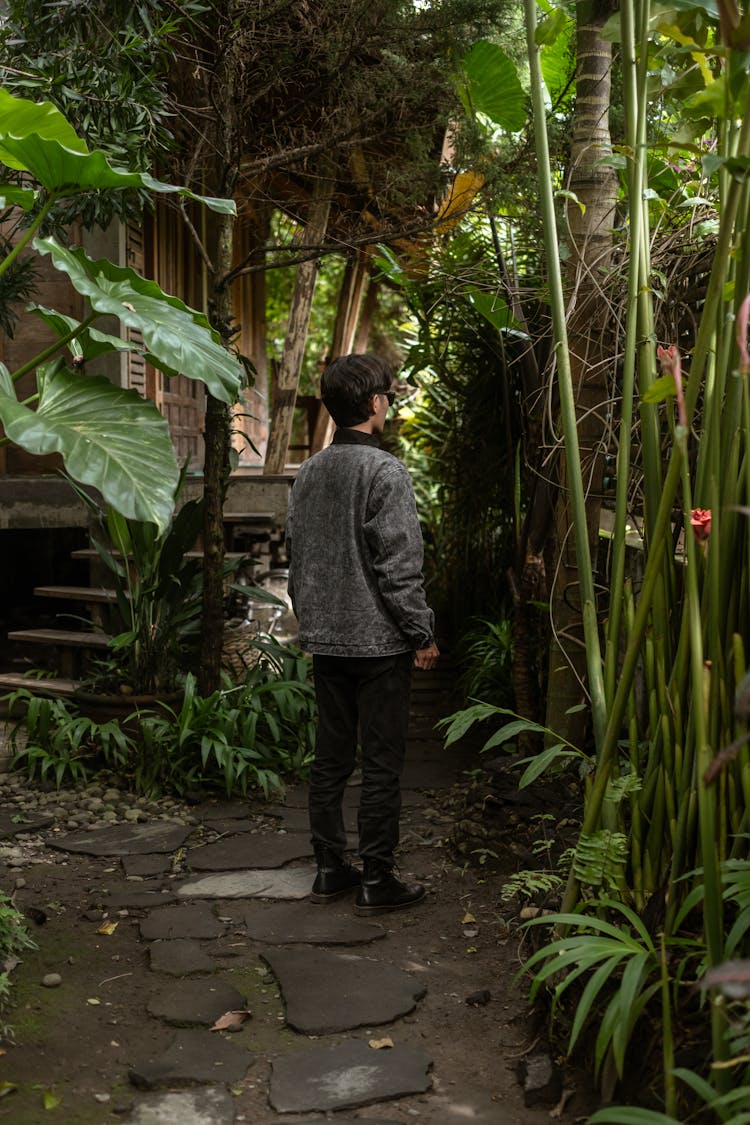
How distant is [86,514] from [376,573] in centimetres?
335

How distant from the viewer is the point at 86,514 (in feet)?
20.9

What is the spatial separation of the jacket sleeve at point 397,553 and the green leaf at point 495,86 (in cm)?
240

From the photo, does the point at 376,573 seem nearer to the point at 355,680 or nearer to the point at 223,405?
the point at 355,680

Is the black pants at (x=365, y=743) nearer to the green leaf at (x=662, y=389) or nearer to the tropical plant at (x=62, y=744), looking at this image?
the tropical plant at (x=62, y=744)

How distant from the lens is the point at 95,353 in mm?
3201

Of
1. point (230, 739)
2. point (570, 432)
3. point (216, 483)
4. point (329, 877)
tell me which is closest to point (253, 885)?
point (329, 877)

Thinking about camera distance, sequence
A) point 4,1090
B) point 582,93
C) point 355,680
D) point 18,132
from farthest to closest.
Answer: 1. point 582,93
2. point 355,680
3. point 18,132
4. point 4,1090

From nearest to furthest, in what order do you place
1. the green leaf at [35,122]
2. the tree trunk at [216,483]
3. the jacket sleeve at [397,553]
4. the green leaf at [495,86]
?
the green leaf at [35,122], the jacket sleeve at [397,553], the green leaf at [495,86], the tree trunk at [216,483]

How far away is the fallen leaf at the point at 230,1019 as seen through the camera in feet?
8.93

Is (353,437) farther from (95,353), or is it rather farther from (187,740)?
(187,740)

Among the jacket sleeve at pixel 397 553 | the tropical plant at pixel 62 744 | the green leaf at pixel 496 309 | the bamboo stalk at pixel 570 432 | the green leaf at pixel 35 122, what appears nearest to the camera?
the bamboo stalk at pixel 570 432

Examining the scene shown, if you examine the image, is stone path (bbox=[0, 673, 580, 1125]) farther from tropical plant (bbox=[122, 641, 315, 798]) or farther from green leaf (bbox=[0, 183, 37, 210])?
green leaf (bbox=[0, 183, 37, 210])

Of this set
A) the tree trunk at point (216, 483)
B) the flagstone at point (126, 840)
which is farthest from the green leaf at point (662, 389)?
the tree trunk at point (216, 483)

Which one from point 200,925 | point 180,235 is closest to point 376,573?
point 200,925
